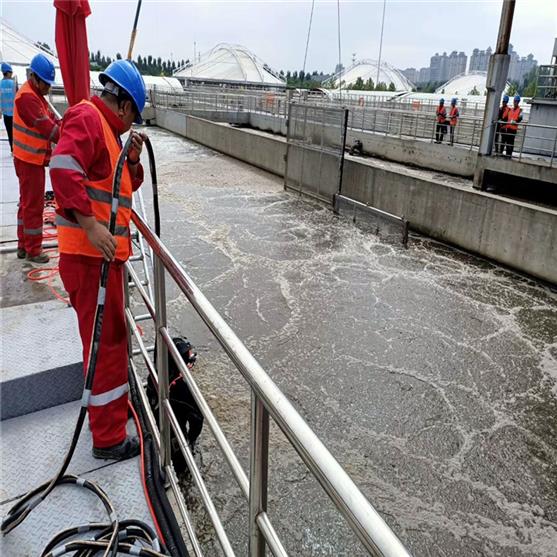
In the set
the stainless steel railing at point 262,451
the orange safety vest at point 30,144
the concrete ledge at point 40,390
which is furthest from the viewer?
the orange safety vest at point 30,144

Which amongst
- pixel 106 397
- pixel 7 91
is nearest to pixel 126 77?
pixel 106 397

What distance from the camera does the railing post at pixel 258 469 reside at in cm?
101

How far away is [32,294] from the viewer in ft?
13.5

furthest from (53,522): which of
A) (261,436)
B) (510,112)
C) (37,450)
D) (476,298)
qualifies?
(510,112)

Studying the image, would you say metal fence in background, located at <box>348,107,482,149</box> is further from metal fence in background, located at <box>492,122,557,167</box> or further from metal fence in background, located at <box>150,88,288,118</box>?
metal fence in background, located at <box>150,88,288,118</box>

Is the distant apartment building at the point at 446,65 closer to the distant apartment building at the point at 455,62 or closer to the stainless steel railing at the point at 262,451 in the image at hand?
the distant apartment building at the point at 455,62

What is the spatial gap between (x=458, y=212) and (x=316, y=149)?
13.2 feet

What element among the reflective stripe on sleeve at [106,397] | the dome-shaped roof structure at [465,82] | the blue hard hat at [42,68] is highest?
the dome-shaped roof structure at [465,82]

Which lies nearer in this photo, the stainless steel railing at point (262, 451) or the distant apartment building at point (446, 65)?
the stainless steel railing at point (262, 451)

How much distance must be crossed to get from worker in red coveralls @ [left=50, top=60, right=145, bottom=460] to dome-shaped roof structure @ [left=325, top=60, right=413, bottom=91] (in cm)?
8100

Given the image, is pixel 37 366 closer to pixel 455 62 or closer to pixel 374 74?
pixel 374 74

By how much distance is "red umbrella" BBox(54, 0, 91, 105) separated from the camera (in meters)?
2.52

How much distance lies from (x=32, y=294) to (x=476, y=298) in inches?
243

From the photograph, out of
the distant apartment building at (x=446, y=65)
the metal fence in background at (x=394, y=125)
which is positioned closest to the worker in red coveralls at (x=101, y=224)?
the metal fence in background at (x=394, y=125)
